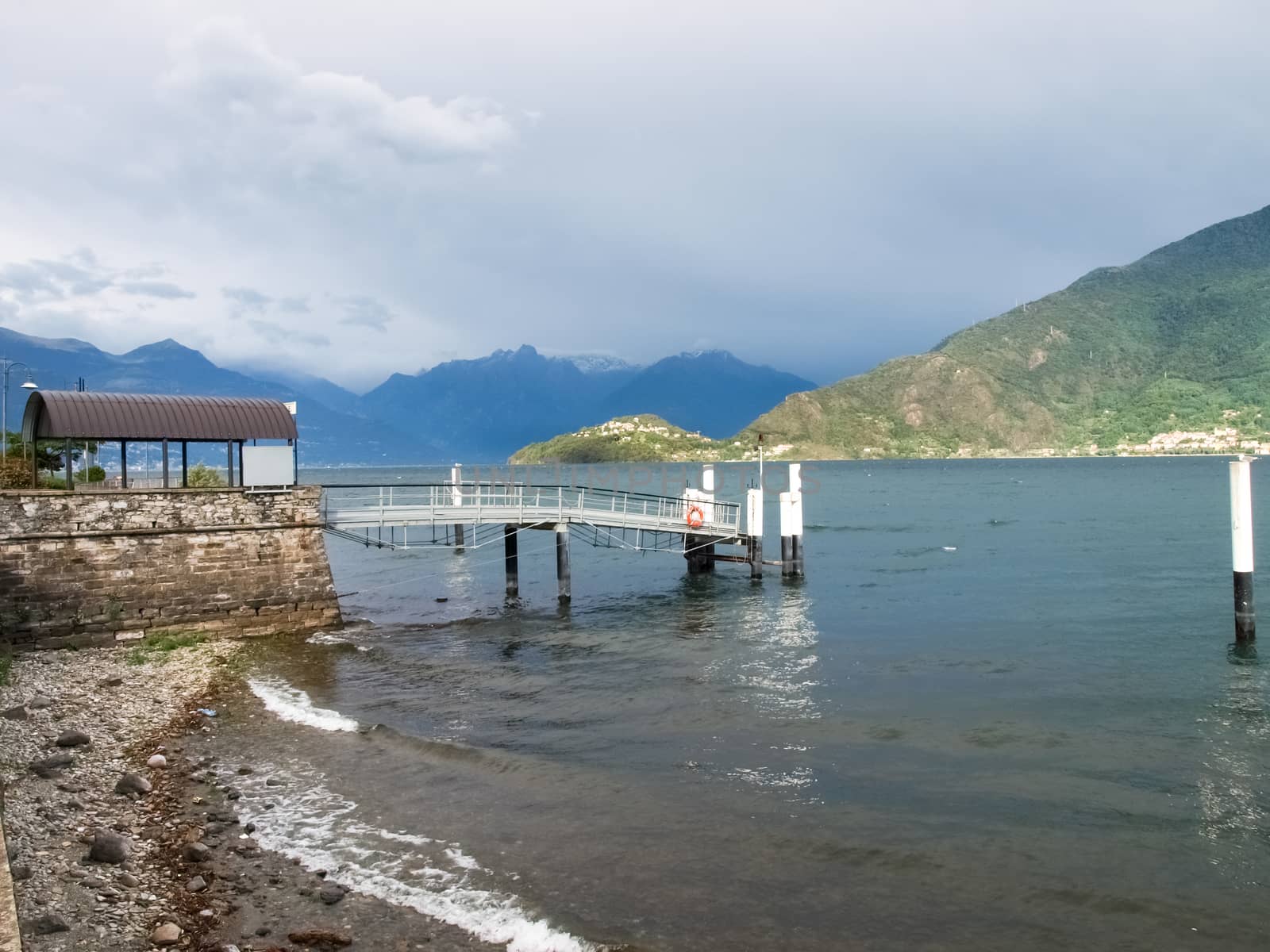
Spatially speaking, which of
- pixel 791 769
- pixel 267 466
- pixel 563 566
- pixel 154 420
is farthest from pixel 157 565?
pixel 791 769

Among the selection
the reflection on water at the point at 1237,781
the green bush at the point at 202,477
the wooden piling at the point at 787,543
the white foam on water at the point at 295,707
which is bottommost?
the reflection on water at the point at 1237,781

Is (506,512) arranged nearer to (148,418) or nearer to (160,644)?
(148,418)

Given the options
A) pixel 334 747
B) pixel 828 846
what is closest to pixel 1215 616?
pixel 828 846

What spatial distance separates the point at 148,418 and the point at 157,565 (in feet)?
14.9

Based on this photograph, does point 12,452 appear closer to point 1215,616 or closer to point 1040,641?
point 1040,641

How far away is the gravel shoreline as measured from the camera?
994 centimetres

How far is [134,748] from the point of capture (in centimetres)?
1620

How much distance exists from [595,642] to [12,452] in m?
32.2

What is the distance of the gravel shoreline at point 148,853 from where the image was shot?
9.94 meters

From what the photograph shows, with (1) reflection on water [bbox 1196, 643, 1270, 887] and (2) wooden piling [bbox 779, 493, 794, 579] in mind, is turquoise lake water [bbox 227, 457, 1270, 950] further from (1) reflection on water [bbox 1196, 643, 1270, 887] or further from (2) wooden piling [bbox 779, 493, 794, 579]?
(2) wooden piling [bbox 779, 493, 794, 579]

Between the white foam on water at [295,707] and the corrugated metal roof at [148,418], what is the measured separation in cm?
934

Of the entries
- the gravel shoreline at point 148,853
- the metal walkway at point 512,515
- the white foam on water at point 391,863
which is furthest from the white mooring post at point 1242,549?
the gravel shoreline at point 148,853

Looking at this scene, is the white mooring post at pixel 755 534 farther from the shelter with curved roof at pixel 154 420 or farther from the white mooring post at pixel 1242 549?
the shelter with curved roof at pixel 154 420

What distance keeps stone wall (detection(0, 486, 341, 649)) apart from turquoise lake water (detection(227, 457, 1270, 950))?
2645 mm
